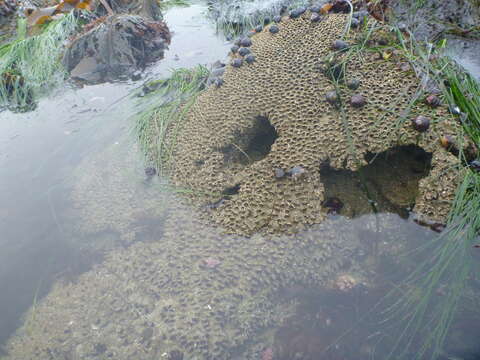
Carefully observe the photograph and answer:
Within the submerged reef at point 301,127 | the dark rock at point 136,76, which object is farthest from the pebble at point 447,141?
the dark rock at point 136,76

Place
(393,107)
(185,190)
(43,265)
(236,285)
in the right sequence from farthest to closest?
(185,190)
(43,265)
(393,107)
(236,285)

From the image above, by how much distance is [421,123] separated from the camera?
93.6 inches

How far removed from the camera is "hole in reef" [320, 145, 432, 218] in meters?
2.44

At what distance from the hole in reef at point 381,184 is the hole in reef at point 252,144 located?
631 millimetres

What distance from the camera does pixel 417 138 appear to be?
2.43 m

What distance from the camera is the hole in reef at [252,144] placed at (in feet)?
9.80

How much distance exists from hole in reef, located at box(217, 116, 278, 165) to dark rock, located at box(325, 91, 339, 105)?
536 mm

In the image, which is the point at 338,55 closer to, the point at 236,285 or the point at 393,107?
the point at 393,107

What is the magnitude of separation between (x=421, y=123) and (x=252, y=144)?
132 cm

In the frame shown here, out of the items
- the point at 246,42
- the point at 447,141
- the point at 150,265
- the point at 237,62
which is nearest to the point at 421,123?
the point at 447,141

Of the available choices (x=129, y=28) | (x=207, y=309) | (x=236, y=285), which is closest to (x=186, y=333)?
(x=207, y=309)

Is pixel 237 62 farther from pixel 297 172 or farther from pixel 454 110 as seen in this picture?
pixel 454 110

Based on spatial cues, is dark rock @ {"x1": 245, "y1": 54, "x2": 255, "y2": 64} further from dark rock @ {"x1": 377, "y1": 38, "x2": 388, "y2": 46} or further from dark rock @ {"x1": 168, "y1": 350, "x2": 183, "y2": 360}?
dark rock @ {"x1": 168, "y1": 350, "x2": 183, "y2": 360}

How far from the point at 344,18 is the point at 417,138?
1.51 m
